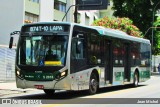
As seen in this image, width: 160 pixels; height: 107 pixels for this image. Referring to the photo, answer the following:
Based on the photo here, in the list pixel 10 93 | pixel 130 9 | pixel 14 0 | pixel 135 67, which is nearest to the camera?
pixel 10 93

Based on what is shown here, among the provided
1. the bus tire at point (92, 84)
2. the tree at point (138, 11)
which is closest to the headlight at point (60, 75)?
the bus tire at point (92, 84)

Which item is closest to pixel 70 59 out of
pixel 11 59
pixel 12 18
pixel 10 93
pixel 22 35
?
pixel 22 35

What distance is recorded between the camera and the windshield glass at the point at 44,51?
54.9 ft

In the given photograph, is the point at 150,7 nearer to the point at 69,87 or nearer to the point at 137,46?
the point at 137,46

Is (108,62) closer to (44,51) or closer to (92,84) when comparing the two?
(92,84)

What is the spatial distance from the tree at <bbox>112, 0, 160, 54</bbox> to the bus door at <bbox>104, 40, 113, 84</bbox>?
38479 millimetres

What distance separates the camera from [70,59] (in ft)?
54.9

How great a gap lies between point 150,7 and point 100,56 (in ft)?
138

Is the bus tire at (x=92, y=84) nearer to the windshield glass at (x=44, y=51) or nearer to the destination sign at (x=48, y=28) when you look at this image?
the windshield glass at (x=44, y=51)

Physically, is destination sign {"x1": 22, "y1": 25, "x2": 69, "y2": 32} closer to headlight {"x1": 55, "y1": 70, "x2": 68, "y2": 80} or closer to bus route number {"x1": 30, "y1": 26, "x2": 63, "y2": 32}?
bus route number {"x1": 30, "y1": 26, "x2": 63, "y2": 32}

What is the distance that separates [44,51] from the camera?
16875mm

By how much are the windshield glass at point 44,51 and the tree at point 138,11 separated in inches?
1692

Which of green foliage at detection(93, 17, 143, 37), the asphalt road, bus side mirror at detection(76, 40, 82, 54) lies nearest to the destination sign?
bus side mirror at detection(76, 40, 82, 54)

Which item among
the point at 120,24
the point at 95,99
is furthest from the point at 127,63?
the point at 120,24
